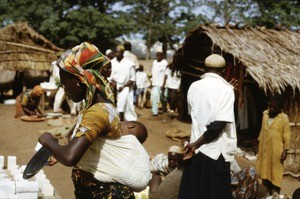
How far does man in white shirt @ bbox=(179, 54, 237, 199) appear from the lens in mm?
3928

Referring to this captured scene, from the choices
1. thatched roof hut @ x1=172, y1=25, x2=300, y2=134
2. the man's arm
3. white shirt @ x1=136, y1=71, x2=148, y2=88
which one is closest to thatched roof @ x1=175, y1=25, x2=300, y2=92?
thatched roof hut @ x1=172, y1=25, x2=300, y2=134

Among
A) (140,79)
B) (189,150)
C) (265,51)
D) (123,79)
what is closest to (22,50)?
(140,79)

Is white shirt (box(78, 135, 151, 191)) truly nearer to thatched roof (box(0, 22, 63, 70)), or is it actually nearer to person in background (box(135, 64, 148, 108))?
person in background (box(135, 64, 148, 108))

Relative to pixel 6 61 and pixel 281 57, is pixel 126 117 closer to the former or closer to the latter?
pixel 281 57

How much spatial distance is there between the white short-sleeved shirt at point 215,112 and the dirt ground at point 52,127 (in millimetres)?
2507

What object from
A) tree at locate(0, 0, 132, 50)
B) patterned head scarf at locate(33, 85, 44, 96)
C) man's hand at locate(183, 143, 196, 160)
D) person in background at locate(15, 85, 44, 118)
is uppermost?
tree at locate(0, 0, 132, 50)

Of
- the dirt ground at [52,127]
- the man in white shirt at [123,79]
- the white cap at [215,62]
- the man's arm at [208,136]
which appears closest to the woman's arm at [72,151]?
the man's arm at [208,136]

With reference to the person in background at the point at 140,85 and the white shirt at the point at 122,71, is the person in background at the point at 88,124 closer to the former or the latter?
the white shirt at the point at 122,71

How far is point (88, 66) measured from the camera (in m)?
2.29

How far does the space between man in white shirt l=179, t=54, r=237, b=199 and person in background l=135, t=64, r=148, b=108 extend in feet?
32.8

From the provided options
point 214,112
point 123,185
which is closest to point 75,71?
point 123,185

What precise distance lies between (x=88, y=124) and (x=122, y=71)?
6970 mm

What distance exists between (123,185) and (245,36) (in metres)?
7.45

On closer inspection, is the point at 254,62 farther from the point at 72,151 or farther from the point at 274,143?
the point at 72,151
